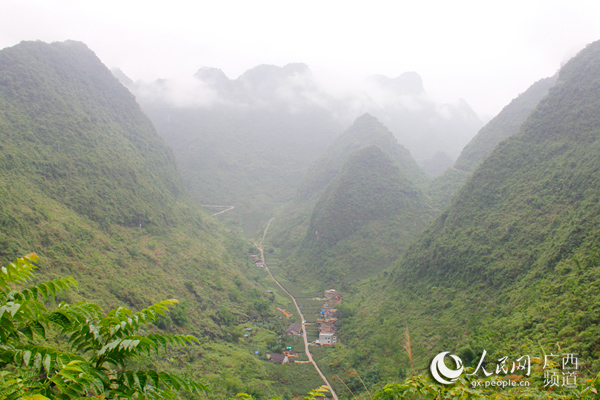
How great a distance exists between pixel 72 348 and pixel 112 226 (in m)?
29.7

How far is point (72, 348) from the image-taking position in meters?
2.96

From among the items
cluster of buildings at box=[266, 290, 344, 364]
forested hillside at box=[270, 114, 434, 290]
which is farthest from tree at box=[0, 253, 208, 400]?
forested hillside at box=[270, 114, 434, 290]

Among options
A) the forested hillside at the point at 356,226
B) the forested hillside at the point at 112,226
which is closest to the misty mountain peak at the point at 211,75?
the forested hillside at the point at 112,226

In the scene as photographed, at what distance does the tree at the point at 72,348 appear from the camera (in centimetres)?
269

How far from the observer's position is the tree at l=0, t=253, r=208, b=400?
106 inches

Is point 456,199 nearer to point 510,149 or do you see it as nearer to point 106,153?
point 510,149

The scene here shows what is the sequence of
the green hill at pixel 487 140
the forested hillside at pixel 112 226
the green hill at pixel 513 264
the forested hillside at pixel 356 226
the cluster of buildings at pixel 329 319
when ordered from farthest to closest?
the green hill at pixel 487 140 < the forested hillside at pixel 356 226 < the cluster of buildings at pixel 329 319 < the forested hillside at pixel 112 226 < the green hill at pixel 513 264

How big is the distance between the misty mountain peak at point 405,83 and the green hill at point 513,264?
11476 centimetres

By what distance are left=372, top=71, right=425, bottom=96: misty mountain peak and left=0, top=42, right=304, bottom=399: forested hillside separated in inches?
4829

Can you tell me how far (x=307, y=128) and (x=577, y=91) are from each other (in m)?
94.3

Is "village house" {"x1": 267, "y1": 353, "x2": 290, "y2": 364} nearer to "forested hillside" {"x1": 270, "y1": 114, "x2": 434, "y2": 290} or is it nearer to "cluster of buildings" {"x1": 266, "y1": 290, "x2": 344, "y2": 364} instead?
"cluster of buildings" {"x1": 266, "y1": 290, "x2": 344, "y2": 364}

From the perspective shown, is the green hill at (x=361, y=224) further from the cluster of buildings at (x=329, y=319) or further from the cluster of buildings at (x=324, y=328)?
the cluster of buildings at (x=324, y=328)

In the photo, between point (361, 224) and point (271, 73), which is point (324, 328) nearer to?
point (361, 224)

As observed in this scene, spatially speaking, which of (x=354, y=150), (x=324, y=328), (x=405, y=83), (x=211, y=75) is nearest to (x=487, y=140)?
(x=354, y=150)
